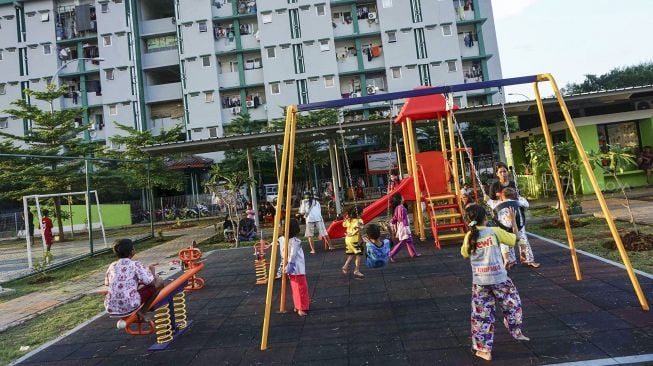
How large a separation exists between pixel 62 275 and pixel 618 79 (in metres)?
58.7

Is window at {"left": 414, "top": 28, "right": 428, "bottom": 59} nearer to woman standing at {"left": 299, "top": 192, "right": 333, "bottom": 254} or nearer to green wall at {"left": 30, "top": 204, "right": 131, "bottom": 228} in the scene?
green wall at {"left": 30, "top": 204, "right": 131, "bottom": 228}

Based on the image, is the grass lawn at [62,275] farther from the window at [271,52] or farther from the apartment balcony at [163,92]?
the apartment balcony at [163,92]

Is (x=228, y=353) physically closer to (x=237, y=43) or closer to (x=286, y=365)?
(x=286, y=365)

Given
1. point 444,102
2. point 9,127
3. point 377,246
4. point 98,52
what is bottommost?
point 377,246

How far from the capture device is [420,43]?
38.3 metres

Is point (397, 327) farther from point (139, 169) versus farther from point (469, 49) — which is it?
point (469, 49)

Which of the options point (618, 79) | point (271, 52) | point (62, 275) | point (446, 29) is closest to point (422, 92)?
point (62, 275)

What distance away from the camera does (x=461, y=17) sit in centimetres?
3862

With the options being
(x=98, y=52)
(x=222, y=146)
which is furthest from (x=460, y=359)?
(x=98, y=52)

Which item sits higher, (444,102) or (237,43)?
(237,43)

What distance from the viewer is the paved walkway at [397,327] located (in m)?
4.45

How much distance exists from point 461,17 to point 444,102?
1232 inches

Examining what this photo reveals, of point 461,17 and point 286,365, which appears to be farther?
point 461,17

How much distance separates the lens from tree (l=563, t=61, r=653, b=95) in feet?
163
